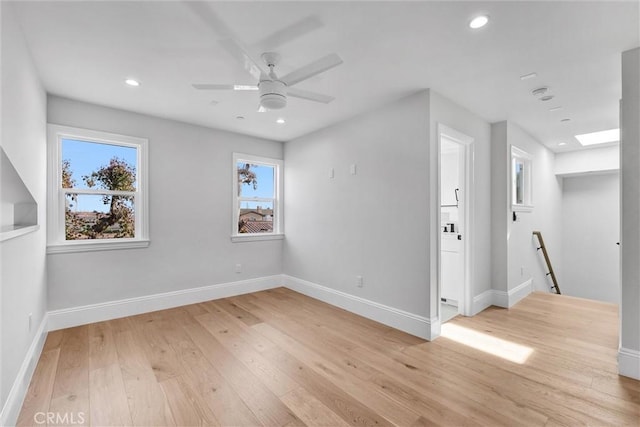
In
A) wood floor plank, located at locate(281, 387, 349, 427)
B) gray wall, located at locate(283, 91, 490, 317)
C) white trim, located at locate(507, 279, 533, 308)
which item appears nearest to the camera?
wood floor plank, located at locate(281, 387, 349, 427)

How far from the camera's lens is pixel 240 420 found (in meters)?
1.74

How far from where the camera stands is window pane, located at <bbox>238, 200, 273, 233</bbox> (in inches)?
181

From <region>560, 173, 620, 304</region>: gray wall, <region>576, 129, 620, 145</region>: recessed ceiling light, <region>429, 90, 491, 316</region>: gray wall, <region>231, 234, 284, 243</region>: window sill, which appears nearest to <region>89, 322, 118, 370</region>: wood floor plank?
<region>231, 234, 284, 243</region>: window sill

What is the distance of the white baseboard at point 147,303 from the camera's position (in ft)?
10.2

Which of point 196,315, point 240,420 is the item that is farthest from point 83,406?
point 196,315

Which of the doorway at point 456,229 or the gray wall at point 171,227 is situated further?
the doorway at point 456,229

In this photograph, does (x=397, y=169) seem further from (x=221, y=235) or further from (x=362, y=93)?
(x=221, y=235)

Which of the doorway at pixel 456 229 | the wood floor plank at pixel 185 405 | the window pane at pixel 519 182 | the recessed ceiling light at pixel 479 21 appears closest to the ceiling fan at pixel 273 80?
the recessed ceiling light at pixel 479 21

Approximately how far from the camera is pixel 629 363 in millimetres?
2195

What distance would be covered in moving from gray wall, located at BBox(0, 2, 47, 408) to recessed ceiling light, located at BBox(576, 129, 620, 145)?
6.61 metres

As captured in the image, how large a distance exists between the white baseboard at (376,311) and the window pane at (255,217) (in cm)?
107

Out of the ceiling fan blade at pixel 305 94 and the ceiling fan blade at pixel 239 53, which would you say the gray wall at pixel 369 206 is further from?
the ceiling fan blade at pixel 239 53

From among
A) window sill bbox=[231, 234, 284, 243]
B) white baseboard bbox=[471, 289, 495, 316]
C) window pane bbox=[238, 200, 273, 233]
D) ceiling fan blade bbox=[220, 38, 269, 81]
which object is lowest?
white baseboard bbox=[471, 289, 495, 316]

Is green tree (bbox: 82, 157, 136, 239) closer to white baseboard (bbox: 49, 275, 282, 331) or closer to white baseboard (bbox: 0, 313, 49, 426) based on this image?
white baseboard (bbox: 49, 275, 282, 331)
